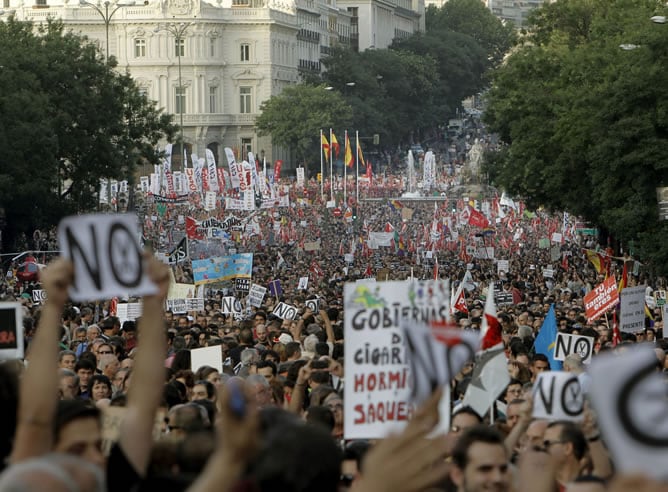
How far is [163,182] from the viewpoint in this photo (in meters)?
81.4

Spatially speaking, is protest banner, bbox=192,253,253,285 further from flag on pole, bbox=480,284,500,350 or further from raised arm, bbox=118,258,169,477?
raised arm, bbox=118,258,169,477

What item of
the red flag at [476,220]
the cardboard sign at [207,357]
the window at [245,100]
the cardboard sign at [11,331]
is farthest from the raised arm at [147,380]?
the window at [245,100]

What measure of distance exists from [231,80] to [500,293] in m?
101

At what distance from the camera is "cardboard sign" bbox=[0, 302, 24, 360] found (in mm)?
9758

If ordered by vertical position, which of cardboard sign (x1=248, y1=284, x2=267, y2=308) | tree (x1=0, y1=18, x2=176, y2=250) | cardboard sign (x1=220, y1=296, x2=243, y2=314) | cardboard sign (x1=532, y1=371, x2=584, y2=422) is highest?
tree (x1=0, y1=18, x2=176, y2=250)

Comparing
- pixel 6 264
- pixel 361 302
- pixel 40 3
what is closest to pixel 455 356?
pixel 361 302

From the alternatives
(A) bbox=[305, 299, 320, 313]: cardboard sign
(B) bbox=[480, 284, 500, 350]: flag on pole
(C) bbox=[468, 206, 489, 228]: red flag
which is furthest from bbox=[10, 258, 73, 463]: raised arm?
(C) bbox=[468, 206, 489, 228]: red flag

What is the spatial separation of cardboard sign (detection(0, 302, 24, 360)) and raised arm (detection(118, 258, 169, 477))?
3.78 meters

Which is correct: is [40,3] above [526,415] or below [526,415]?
above

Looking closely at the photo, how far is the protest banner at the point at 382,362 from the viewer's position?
7.47 metres

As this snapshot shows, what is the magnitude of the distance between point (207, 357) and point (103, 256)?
30.2ft

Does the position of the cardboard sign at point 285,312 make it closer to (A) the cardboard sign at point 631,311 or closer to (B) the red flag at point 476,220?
(A) the cardboard sign at point 631,311

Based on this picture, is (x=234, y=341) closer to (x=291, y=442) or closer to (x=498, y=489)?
(x=498, y=489)

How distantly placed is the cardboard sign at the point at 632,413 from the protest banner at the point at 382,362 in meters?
3.17
